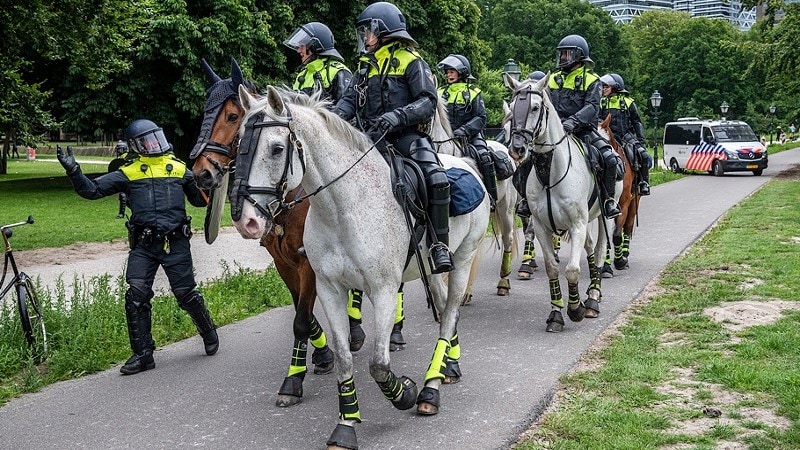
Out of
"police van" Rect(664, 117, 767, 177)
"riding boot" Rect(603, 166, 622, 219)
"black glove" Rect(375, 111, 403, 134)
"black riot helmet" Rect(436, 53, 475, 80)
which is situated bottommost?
"police van" Rect(664, 117, 767, 177)

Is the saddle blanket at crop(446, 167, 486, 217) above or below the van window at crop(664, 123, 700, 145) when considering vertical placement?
above

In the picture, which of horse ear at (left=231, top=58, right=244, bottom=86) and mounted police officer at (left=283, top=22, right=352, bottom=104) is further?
mounted police officer at (left=283, top=22, right=352, bottom=104)

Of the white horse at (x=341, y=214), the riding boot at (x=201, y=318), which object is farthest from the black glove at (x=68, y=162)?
the white horse at (x=341, y=214)

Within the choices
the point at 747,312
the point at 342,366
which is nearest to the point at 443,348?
the point at 342,366

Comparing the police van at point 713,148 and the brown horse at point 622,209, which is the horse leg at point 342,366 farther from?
the police van at point 713,148

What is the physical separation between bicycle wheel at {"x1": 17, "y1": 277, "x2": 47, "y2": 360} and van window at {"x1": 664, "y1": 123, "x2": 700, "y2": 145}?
1302 inches

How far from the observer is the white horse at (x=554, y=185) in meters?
7.99

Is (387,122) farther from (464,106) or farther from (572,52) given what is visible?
(464,106)

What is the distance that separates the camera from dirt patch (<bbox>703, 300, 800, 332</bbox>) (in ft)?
26.3

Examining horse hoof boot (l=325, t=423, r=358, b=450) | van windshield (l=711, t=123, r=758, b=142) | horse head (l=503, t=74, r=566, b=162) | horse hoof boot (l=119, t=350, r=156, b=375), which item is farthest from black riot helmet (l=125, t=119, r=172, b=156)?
van windshield (l=711, t=123, r=758, b=142)

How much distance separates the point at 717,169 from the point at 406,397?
3231cm

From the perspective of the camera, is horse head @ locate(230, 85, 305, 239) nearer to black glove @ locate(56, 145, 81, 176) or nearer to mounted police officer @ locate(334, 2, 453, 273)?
mounted police officer @ locate(334, 2, 453, 273)

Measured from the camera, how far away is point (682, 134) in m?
36.7

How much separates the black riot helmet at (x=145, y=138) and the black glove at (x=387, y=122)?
8.64 feet
